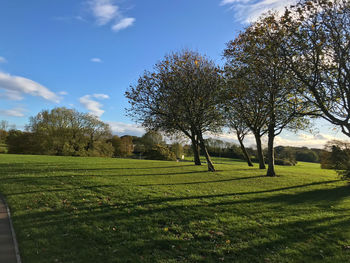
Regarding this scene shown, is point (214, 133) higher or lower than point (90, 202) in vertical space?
higher

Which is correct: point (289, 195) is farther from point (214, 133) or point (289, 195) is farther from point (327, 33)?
point (214, 133)

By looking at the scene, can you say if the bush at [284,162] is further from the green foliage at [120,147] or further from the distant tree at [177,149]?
the green foliage at [120,147]

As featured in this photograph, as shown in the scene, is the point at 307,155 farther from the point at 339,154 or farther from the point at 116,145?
the point at 116,145

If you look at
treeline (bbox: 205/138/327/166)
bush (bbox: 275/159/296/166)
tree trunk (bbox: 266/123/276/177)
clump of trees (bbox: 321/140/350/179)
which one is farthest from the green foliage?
tree trunk (bbox: 266/123/276/177)

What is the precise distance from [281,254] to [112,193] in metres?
7.04

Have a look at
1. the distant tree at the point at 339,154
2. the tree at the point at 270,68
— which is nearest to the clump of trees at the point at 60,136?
the tree at the point at 270,68

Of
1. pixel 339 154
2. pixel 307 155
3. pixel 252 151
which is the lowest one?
pixel 307 155

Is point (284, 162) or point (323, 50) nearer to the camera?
point (323, 50)

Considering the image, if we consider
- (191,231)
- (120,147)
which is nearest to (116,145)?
(120,147)

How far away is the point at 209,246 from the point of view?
5.33 metres

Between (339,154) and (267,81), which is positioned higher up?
(267,81)

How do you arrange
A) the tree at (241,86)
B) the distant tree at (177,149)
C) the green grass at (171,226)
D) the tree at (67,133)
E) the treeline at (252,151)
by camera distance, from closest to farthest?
the green grass at (171,226) → the tree at (241,86) → the tree at (67,133) → the distant tree at (177,149) → the treeline at (252,151)

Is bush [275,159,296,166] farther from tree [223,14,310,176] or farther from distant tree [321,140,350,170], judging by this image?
tree [223,14,310,176]

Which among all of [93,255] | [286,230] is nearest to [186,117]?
[286,230]
